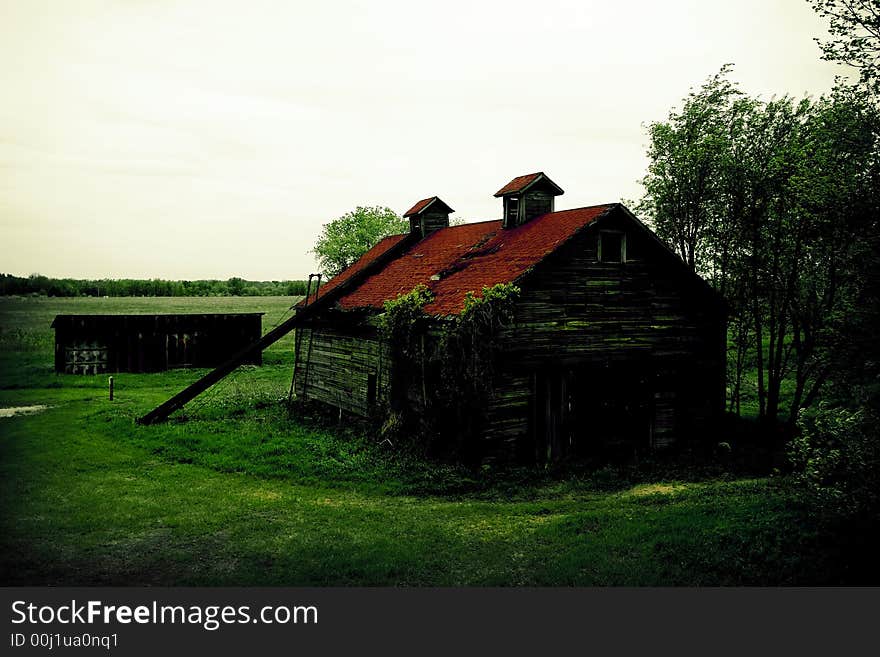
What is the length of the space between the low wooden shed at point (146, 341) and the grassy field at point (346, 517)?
1627 cm

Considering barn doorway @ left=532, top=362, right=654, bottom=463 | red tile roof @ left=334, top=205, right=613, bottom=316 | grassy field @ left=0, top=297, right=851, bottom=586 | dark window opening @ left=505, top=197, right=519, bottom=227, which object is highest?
dark window opening @ left=505, top=197, right=519, bottom=227

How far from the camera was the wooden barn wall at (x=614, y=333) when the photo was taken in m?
18.5

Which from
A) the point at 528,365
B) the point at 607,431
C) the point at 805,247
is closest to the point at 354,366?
the point at 528,365

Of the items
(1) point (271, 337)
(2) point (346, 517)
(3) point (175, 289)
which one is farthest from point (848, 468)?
(3) point (175, 289)

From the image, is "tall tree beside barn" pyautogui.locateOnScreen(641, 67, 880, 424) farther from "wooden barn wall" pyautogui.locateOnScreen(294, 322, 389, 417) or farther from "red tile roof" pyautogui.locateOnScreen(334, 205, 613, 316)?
"wooden barn wall" pyautogui.locateOnScreen(294, 322, 389, 417)

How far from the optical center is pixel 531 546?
466 inches

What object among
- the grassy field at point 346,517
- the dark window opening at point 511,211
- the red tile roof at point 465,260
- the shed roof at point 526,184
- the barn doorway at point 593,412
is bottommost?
the grassy field at point 346,517

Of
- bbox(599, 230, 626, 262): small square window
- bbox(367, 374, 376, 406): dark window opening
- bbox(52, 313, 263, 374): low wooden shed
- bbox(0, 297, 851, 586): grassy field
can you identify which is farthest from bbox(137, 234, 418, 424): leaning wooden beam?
bbox(52, 313, 263, 374): low wooden shed

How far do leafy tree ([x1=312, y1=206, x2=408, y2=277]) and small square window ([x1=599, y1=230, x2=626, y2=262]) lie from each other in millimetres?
34493

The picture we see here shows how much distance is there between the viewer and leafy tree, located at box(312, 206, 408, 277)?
174ft

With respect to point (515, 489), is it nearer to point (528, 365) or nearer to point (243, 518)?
point (528, 365)

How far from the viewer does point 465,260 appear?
920 inches

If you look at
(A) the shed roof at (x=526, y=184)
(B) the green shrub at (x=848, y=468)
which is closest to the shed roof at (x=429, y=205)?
(A) the shed roof at (x=526, y=184)

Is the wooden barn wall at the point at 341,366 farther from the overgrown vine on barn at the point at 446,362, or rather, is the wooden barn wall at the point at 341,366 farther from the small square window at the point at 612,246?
the small square window at the point at 612,246
